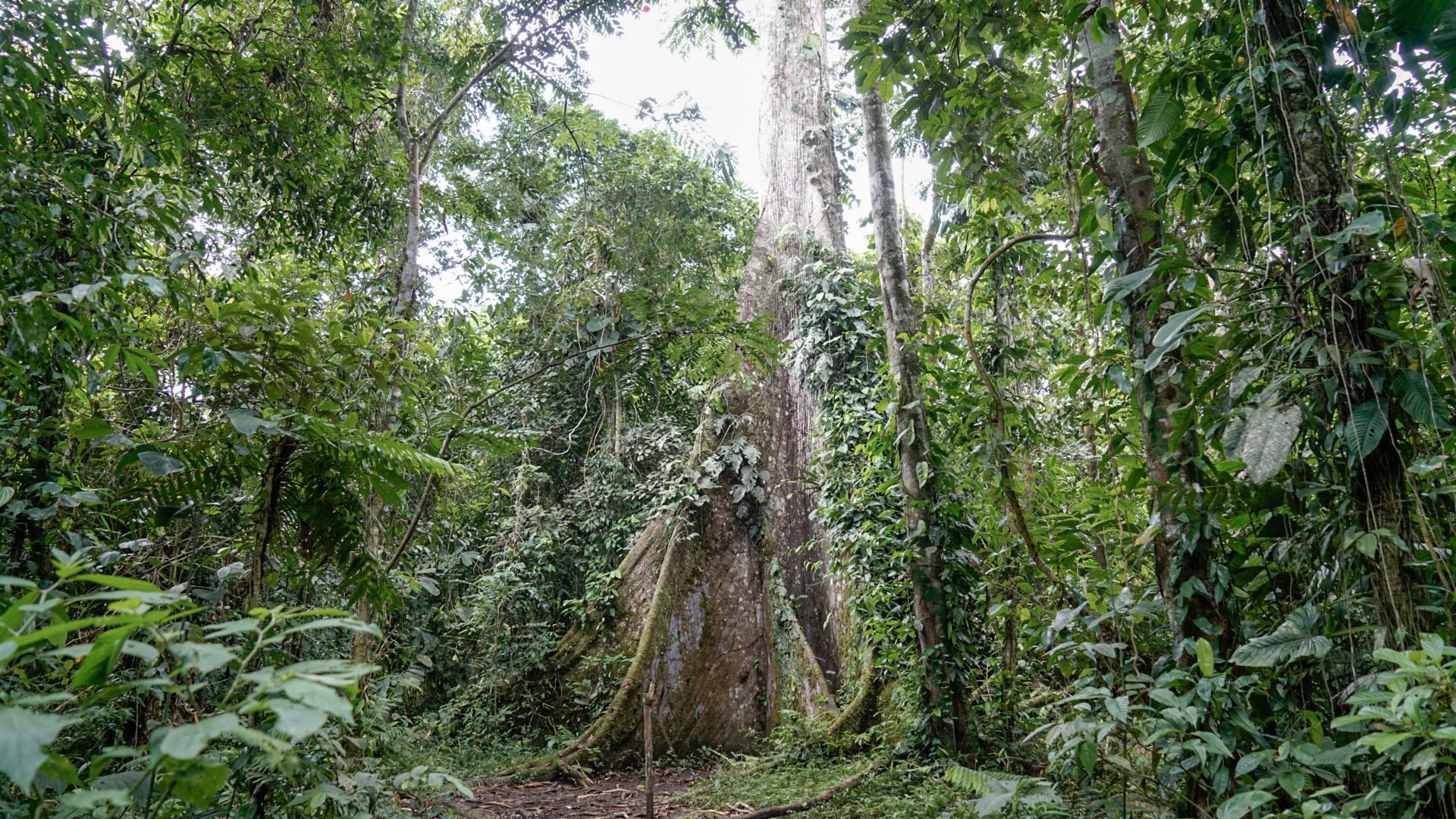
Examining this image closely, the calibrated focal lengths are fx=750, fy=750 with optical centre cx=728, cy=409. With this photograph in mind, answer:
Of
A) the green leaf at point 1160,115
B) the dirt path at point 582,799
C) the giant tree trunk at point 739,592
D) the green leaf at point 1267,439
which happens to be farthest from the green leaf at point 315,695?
the giant tree trunk at point 739,592

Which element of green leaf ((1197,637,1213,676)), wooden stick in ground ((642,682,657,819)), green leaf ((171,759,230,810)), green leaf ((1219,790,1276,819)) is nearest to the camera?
green leaf ((171,759,230,810))

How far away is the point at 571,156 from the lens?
806 cm

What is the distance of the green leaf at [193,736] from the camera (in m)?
0.78

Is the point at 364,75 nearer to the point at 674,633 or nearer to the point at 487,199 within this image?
the point at 487,199

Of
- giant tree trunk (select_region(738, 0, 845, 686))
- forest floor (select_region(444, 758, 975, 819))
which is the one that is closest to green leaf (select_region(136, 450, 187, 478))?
forest floor (select_region(444, 758, 975, 819))

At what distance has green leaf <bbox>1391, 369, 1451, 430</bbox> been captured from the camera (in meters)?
1.56

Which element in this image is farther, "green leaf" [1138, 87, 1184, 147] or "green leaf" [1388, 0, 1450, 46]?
"green leaf" [1138, 87, 1184, 147]

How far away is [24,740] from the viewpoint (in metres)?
0.74

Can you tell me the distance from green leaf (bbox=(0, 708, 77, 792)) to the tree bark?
336 cm

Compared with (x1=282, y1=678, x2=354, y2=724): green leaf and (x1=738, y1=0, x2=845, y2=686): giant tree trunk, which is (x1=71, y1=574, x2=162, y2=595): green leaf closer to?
(x1=282, y1=678, x2=354, y2=724): green leaf

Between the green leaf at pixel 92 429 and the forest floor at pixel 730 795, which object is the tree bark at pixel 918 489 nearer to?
the forest floor at pixel 730 795

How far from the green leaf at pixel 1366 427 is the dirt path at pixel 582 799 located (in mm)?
3859

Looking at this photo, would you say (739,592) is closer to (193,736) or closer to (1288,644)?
(1288,644)

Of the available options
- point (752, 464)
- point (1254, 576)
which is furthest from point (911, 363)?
point (752, 464)
